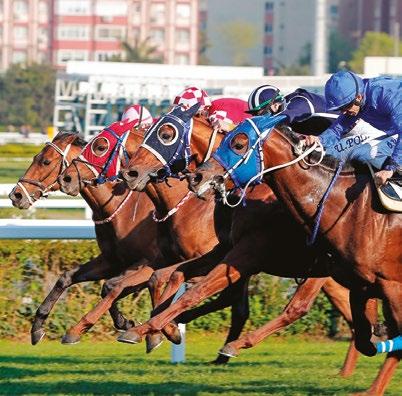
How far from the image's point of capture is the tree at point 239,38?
322ft

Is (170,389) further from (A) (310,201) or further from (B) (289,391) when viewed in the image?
(A) (310,201)

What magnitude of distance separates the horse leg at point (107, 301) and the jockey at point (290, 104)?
1223 millimetres

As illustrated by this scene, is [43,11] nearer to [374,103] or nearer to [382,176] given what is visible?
[374,103]

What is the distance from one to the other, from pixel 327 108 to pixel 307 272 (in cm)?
105

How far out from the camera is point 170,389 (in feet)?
24.5

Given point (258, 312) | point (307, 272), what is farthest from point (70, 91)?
point (307, 272)

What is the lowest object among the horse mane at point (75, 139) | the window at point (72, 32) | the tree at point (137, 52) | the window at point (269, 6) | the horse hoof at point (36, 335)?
the horse hoof at point (36, 335)

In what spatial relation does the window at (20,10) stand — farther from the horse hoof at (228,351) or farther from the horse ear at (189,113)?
the horse hoof at (228,351)

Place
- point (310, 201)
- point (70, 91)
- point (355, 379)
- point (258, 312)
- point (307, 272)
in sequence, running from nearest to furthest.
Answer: point (310, 201) < point (307, 272) < point (355, 379) < point (258, 312) < point (70, 91)

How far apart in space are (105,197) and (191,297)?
216 centimetres

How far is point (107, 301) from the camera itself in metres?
7.96

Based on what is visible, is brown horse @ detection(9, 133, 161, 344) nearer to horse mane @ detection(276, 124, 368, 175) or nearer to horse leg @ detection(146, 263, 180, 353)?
horse leg @ detection(146, 263, 180, 353)

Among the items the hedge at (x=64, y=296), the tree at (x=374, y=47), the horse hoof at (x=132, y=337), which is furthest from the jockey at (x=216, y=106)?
the tree at (x=374, y=47)

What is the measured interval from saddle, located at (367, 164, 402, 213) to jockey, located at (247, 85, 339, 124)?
1.93ft
